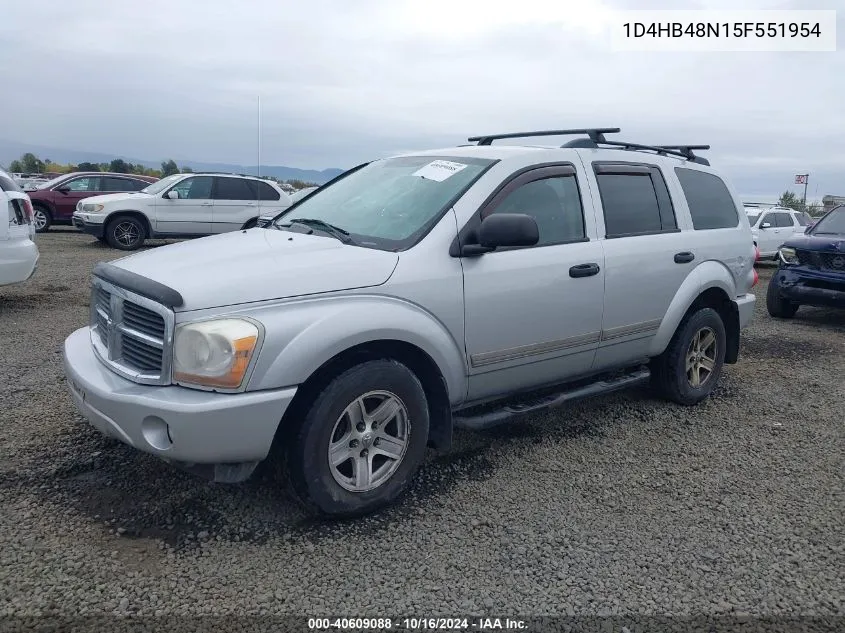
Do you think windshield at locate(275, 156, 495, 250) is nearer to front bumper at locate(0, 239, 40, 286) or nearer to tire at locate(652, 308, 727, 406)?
tire at locate(652, 308, 727, 406)

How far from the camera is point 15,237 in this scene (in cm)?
710

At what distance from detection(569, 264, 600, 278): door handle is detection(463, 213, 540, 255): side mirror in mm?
617

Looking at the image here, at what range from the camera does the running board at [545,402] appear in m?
3.72

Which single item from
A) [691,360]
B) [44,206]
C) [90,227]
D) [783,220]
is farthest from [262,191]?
[783,220]

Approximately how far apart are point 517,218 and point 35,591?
258cm

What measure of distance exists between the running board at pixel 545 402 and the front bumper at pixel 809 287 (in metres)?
4.98

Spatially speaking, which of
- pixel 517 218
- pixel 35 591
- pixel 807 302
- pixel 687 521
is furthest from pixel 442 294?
pixel 807 302

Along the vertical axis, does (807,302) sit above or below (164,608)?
above

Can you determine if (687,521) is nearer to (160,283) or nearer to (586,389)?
(586,389)

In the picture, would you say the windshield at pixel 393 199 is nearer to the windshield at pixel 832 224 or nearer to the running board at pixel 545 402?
the running board at pixel 545 402

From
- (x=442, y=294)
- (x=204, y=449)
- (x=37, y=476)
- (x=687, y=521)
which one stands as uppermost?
(x=442, y=294)

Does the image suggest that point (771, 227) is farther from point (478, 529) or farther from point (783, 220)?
point (478, 529)

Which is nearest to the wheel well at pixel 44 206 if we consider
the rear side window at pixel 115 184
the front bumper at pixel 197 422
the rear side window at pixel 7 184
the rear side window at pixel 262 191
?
the rear side window at pixel 115 184

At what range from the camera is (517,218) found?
3.47 metres
